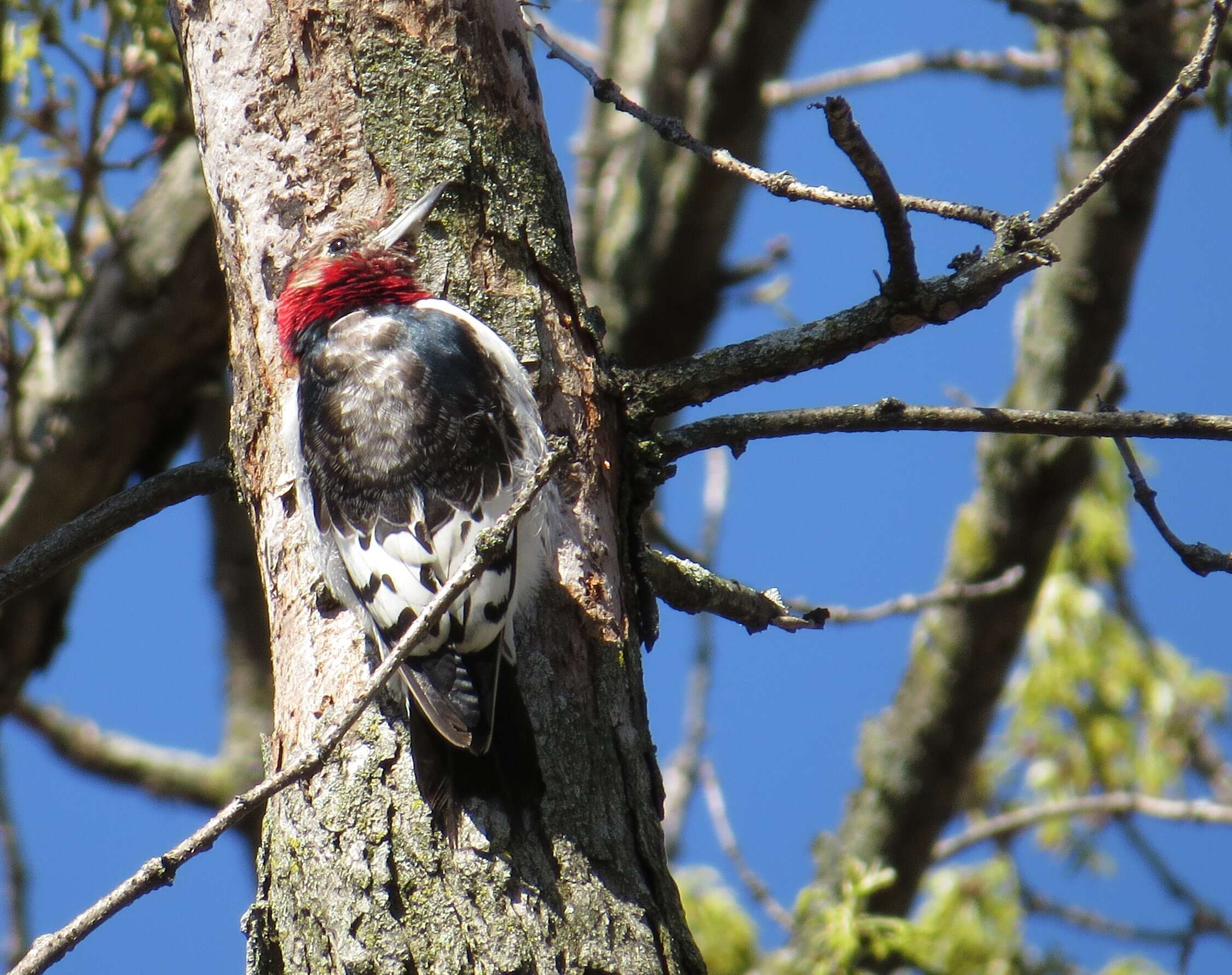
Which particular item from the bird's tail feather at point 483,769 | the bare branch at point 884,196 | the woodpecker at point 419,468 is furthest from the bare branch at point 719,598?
the bare branch at point 884,196

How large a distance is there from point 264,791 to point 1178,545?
1.54 metres

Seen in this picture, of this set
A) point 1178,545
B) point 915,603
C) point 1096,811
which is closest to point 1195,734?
point 1096,811

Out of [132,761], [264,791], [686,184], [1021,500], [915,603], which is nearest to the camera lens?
[264,791]

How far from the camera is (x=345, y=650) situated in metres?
2.42

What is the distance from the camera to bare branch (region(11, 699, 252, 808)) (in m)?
5.34

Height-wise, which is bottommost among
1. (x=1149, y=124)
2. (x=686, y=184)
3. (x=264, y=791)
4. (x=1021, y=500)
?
(x=264, y=791)

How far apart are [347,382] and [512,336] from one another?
1.10 ft

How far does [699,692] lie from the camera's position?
21.5 ft

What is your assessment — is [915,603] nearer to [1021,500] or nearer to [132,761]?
[1021,500]

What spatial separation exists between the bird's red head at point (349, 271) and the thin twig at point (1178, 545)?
1354 millimetres

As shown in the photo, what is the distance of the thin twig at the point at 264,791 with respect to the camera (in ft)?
5.43

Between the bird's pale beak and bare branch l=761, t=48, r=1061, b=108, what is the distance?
11.0 ft

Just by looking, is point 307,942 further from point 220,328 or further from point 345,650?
point 220,328

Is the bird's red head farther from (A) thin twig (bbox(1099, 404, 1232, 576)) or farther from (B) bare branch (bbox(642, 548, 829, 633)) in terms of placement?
(A) thin twig (bbox(1099, 404, 1232, 576))
